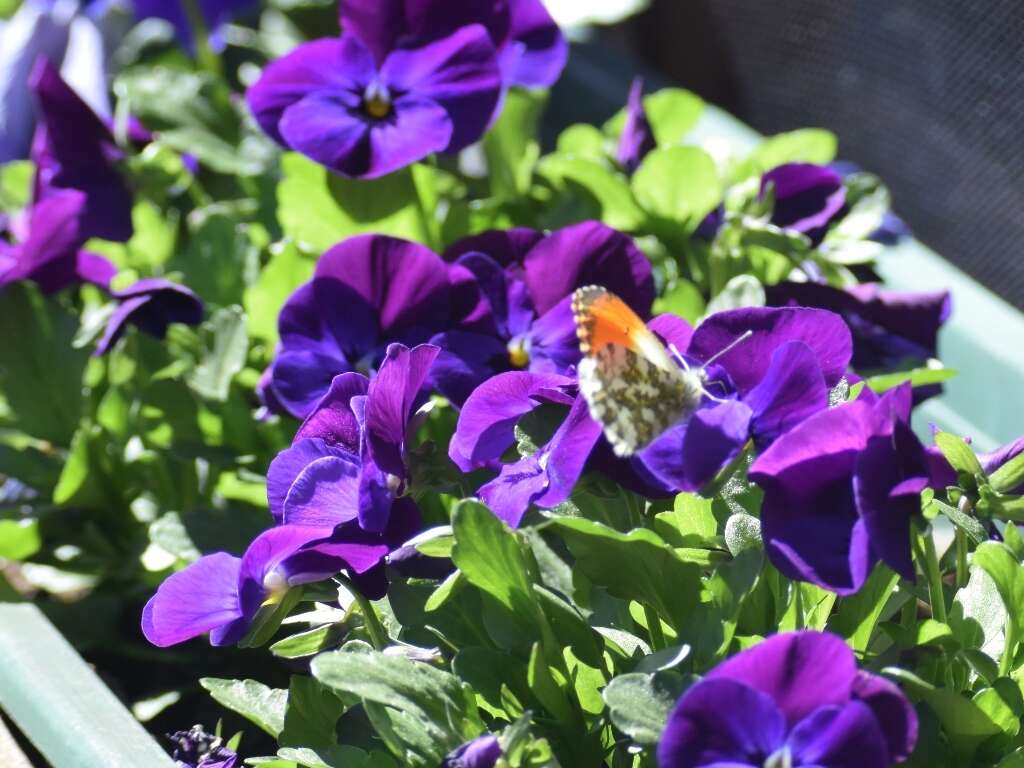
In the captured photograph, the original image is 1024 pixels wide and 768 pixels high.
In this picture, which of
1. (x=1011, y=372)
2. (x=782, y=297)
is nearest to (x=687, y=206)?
(x=782, y=297)

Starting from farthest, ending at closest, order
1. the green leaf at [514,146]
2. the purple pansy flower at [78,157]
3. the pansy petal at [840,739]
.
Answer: the green leaf at [514,146]
the purple pansy flower at [78,157]
the pansy petal at [840,739]

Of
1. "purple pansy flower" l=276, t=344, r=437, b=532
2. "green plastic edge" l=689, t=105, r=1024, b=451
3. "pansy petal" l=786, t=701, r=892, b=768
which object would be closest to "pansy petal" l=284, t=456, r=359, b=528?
"purple pansy flower" l=276, t=344, r=437, b=532

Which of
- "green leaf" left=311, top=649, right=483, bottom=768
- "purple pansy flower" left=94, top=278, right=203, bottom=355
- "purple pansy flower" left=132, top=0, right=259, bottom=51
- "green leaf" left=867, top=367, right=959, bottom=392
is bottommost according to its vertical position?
"purple pansy flower" left=132, top=0, right=259, bottom=51

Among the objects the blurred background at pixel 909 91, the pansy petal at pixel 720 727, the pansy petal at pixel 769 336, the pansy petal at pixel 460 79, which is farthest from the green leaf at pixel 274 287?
the blurred background at pixel 909 91

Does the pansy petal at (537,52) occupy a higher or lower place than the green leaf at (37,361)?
higher

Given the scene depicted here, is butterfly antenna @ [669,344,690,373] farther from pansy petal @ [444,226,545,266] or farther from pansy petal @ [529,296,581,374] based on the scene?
pansy petal @ [444,226,545,266]

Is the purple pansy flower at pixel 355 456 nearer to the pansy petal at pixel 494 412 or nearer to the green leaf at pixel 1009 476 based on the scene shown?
the pansy petal at pixel 494 412
